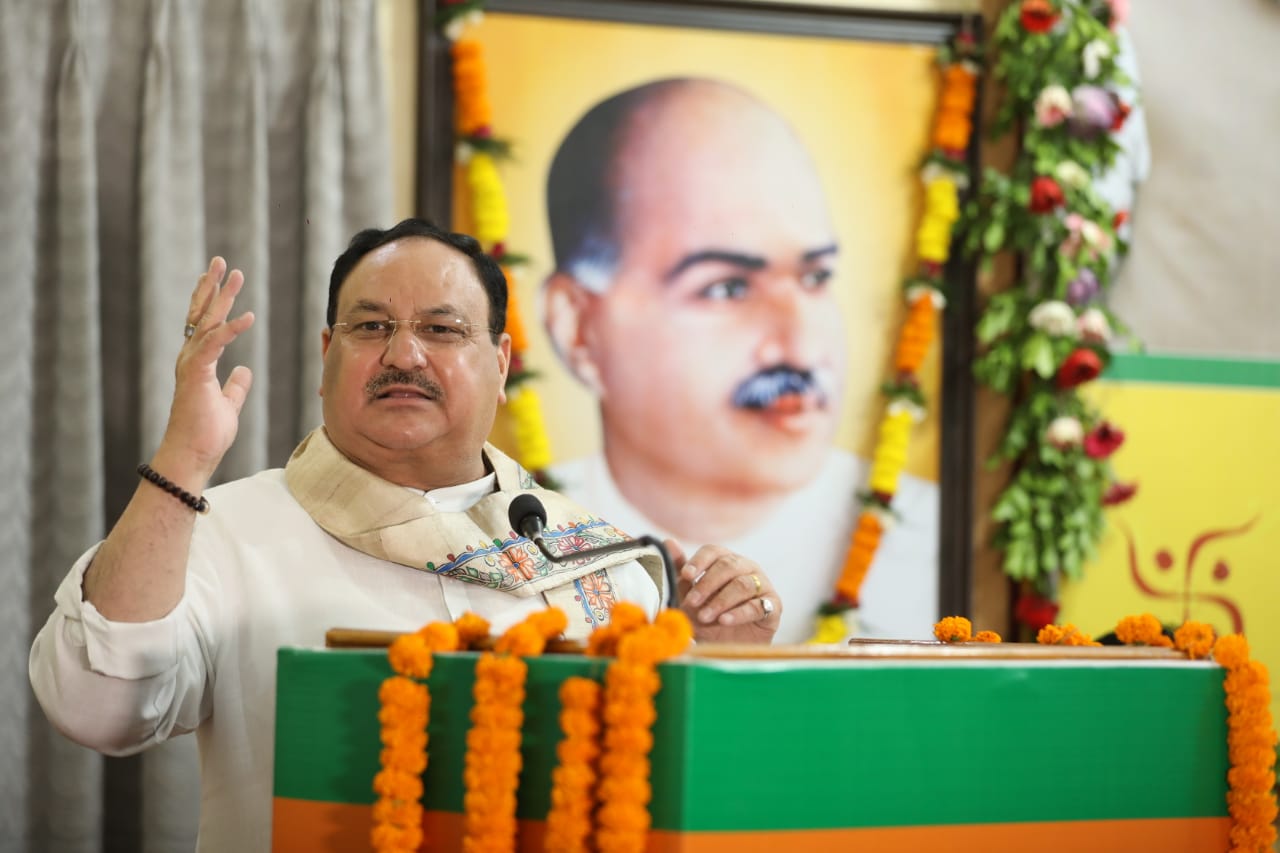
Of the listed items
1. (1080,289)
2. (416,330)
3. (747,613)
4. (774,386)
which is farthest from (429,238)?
(1080,289)

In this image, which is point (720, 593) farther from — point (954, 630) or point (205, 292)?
point (205, 292)

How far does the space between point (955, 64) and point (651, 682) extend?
3290mm

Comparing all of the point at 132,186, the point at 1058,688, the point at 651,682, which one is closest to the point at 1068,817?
the point at 1058,688

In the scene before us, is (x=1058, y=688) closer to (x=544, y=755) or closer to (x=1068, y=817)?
(x=1068, y=817)

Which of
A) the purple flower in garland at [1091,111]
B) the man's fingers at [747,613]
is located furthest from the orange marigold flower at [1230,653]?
the purple flower in garland at [1091,111]

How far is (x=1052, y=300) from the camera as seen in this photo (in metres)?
3.95

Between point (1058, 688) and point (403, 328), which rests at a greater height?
point (403, 328)

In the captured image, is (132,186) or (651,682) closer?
(651,682)

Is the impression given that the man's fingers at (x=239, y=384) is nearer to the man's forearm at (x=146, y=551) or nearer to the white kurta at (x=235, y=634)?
the man's forearm at (x=146, y=551)

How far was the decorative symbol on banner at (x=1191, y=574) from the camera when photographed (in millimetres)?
4078

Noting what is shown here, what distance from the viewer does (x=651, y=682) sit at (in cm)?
126

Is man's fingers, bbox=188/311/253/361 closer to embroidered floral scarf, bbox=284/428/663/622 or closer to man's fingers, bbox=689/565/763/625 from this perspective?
embroidered floral scarf, bbox=284/428/663/622

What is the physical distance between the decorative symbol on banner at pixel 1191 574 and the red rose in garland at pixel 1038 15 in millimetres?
1531

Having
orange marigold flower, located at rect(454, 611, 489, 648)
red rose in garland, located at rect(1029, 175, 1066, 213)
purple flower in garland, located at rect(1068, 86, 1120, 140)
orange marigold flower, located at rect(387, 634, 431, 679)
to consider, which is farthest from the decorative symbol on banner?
orange marigold flower, located at rect(387, 634, 431, 679)
